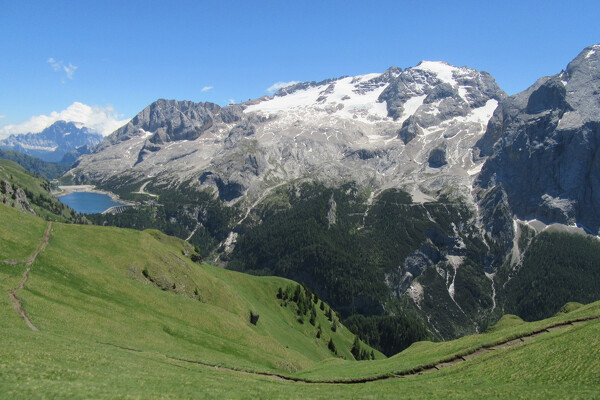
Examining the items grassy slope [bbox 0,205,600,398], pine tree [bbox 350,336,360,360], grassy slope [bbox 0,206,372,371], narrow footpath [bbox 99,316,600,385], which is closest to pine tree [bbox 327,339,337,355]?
pine tree [bbox 350,336,360,360]

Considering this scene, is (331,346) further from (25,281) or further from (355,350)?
(25,281)

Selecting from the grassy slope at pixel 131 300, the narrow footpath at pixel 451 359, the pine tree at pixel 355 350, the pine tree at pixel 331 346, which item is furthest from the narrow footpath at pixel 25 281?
the pine tree at pixel 355 350

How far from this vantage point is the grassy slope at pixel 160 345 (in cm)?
2617

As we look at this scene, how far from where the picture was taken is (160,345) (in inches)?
1945

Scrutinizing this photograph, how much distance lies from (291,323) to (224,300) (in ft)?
143

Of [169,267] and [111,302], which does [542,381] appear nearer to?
[111,302]

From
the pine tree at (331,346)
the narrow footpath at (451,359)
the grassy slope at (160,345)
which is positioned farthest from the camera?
the pine tree at (331,346)

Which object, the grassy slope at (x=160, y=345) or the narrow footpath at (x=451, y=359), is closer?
the grassy slope at (x=160, y=345)

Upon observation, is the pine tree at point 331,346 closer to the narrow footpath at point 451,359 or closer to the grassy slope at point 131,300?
the grassy slope at point 131,300

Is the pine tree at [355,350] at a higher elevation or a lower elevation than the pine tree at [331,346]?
lower

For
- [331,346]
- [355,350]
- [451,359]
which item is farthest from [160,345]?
[355,350]

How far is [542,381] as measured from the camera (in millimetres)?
28125

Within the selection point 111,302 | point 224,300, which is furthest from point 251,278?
point 111,302

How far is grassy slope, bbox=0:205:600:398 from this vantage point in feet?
85.9
